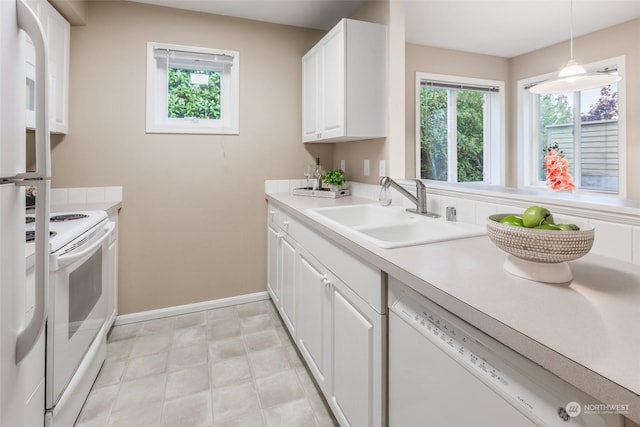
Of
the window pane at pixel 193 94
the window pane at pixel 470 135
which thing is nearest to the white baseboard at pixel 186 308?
the window pane at pixel 193 94

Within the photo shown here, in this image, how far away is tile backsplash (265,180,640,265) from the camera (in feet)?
3.02

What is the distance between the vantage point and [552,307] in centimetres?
65

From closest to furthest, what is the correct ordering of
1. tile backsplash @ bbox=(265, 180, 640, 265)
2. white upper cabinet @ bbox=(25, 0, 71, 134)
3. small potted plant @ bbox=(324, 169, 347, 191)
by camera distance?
tile backsplash @ bbox=(265, 180, 640, 265) → white upper cabinet @ bbox=(25, 0, 71, 134) → small potted plant @ bbox=(324, 169, 347, 191)

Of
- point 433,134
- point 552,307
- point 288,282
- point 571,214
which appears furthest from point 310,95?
point 552,307

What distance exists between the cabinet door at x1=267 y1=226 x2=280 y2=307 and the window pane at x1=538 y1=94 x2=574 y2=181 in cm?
327

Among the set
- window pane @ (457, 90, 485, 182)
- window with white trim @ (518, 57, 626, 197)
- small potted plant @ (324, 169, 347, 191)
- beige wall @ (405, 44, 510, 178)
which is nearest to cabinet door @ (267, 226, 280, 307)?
small potted plant @ (324, 169, 347, 191)

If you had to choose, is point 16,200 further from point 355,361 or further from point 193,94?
point 193,94

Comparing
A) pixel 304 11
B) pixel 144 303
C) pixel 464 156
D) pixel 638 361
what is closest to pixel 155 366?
pixel 144 303

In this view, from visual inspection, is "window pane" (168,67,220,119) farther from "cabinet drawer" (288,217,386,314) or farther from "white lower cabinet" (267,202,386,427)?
"cabinet drawer" (288,217,386,314)

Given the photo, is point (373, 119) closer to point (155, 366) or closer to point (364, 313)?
point (364, 313)

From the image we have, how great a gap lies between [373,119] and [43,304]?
195 cm

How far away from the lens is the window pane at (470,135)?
12.3 feet

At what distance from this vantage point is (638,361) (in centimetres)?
46

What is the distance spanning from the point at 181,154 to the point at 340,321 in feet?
6.38
